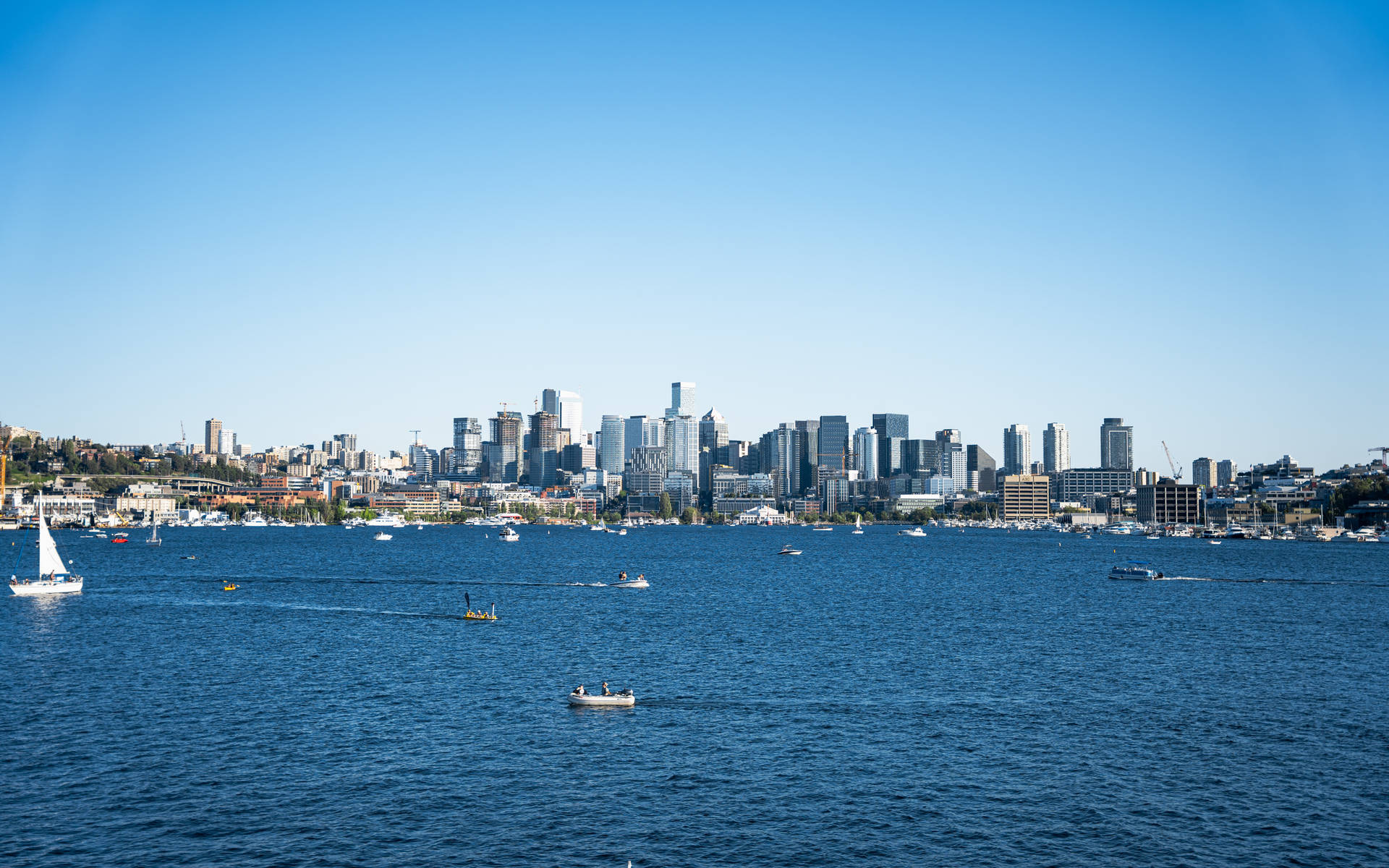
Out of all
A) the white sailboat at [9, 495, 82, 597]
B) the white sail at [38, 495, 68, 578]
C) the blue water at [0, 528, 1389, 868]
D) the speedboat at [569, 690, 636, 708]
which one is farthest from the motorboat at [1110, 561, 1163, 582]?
the white sail at [38, 495, 68, 578]

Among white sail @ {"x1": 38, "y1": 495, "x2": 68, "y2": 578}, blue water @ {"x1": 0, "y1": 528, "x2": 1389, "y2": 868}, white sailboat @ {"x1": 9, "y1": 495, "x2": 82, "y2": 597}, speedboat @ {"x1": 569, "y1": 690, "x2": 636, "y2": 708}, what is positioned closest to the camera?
blue water @ {"x1": 0, "y1": 528, "x2": 1389, "y2": 868}

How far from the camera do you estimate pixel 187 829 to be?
45812mm

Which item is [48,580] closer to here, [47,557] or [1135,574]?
[47,557]

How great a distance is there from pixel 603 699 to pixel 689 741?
893 cm

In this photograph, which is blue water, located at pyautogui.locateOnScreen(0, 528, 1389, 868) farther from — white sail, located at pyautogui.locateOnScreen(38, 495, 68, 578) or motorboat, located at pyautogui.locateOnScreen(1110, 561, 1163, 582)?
motorboat, located at pyautogui.locateOnScreen(1110, 561, 1163, 582)

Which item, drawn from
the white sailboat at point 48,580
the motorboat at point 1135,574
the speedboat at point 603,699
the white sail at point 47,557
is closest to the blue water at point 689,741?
the speedboat at point 603,699

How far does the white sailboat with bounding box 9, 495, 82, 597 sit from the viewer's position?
130750mm

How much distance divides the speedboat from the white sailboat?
89243mm

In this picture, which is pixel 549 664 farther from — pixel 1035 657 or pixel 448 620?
pixel 1035 657

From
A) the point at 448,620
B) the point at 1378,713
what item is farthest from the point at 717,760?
the point at 448,620

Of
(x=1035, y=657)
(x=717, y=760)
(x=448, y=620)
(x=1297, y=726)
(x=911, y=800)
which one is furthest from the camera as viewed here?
(x=448, y=620)

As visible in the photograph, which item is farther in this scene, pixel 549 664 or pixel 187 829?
pixel 549 664

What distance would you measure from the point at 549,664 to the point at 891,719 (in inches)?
1118

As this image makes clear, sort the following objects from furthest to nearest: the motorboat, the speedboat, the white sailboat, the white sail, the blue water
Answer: the motorboat → the white sail → the white sailboat → the speedboat → the blue water
